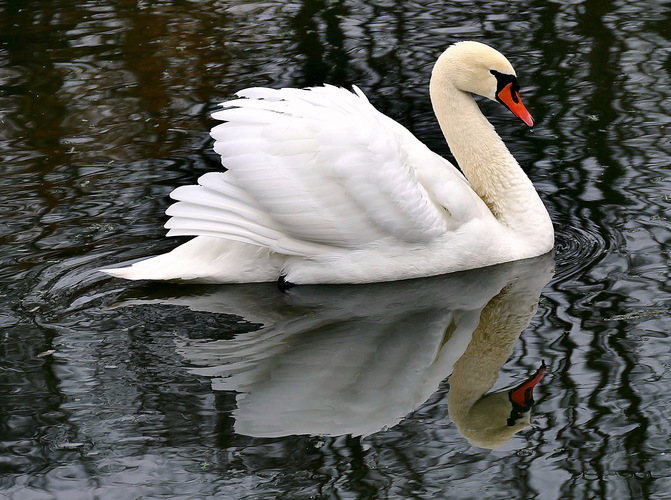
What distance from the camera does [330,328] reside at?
246 inches

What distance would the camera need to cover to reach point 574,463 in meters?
4.63

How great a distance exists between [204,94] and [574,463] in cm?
664

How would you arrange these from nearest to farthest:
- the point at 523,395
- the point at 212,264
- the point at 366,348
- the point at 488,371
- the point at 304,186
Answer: the point at 523,395
the point at 488,371
the point at 366,348
the point at 304,186
the point at 212,264

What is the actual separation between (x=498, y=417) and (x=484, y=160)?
2.62m

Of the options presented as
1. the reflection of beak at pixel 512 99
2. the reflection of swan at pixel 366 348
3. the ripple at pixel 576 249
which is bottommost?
the ripple at pixel 576 249

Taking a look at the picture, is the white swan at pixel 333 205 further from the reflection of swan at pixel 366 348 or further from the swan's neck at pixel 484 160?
the reflection of swan at pixel 366 348

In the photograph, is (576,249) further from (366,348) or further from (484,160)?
(366,348)

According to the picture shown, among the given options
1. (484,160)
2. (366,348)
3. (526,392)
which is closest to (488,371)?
(526,392)

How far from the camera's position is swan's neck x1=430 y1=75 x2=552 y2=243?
7125 mm

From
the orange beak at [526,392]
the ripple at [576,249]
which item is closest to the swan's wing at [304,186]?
the ripple at [576,249]

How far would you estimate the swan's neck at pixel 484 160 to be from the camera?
7.12 meters

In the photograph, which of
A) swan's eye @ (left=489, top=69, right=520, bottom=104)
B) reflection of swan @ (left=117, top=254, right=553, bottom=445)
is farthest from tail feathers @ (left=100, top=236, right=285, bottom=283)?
swan's eye @ (left=489, top=69, right=520, bottom=104)

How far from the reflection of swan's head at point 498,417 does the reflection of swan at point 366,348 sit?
12 millimetres

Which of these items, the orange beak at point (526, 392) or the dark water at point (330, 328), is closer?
the dark water at point (330, 328)
